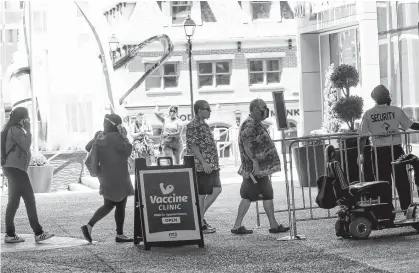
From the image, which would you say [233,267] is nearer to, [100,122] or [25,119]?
[25,119]

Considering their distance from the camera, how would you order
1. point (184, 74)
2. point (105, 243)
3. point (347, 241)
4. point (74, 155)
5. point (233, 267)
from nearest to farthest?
1. point (233, 267)
2. point (347, 241)
3. point (105, 243)
4. point (74, 155)
5. point (184, 74)

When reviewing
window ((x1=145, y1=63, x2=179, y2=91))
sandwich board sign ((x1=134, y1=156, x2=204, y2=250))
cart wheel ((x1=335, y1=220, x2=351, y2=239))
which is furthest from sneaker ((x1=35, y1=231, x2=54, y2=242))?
window ((x1=145, y1=63, x2=179, y2=91))

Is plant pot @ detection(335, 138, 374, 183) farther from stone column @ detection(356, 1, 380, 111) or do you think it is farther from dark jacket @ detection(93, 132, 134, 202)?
stone column @ detection(356, 1, 380, 111)

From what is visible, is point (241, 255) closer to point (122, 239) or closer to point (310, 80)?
point (122, 239)

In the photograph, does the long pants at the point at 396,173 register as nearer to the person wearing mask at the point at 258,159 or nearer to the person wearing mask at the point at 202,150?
the person wearing mask at the point at 258,159

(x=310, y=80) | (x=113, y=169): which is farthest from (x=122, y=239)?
(x=310, y=80)

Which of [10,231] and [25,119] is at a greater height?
[25,119]

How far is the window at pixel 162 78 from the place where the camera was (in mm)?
53031

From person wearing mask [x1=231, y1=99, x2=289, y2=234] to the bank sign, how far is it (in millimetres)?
1267

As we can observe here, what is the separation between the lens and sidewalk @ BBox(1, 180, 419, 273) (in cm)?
1036

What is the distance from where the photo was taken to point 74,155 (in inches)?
1296

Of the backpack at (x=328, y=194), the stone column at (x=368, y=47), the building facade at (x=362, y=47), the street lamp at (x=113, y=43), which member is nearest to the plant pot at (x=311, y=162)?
the building facade at (x=362, y=47)

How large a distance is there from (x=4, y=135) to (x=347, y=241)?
4.65 m

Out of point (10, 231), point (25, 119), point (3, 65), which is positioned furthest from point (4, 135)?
Result: point (3, 65)
